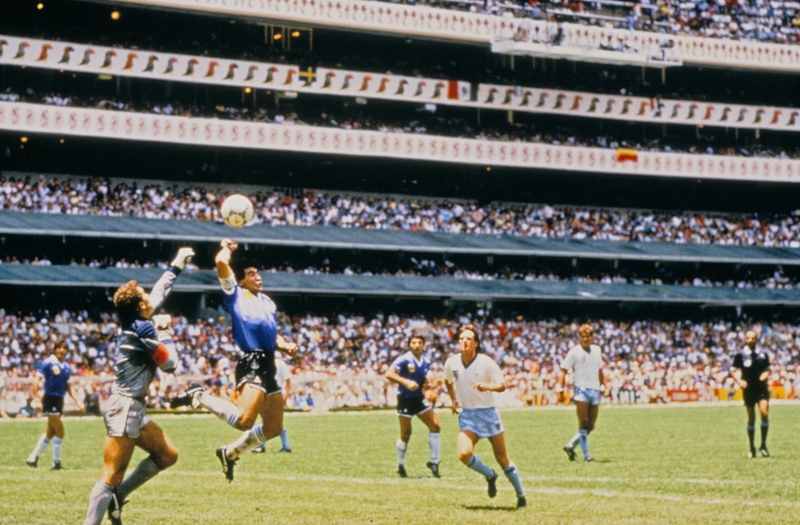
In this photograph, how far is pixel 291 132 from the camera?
5431 centimetres

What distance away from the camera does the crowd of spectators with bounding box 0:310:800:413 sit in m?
41.7

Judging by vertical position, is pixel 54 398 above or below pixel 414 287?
above

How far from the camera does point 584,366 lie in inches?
830

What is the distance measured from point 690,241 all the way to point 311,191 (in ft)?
67.9

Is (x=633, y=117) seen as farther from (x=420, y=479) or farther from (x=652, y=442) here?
(x=420, y=479)

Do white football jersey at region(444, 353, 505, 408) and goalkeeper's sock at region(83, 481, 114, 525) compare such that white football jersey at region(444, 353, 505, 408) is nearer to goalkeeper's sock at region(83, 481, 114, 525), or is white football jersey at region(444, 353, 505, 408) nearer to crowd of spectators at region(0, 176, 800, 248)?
goalkeeper's sock at region(83, 481, 114, 525)

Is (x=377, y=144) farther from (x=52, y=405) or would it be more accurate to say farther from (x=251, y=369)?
(x=251, y=369)

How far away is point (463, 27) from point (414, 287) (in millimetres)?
13533

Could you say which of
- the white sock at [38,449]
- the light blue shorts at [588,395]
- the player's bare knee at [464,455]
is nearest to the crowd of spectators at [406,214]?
the white sock at [38,449]

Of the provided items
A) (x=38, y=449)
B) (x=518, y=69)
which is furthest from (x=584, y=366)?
(x=518, y=69)

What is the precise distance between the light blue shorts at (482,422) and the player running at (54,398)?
844cm

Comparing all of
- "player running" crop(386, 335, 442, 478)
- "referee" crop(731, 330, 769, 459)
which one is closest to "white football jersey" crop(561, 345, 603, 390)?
"referee" crop(731, 330, 769, 459)

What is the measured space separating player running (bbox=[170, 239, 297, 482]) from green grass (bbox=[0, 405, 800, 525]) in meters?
0.96

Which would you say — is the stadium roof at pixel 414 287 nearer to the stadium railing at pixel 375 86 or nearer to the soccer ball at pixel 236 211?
the stadium railing at pixel 375 86
